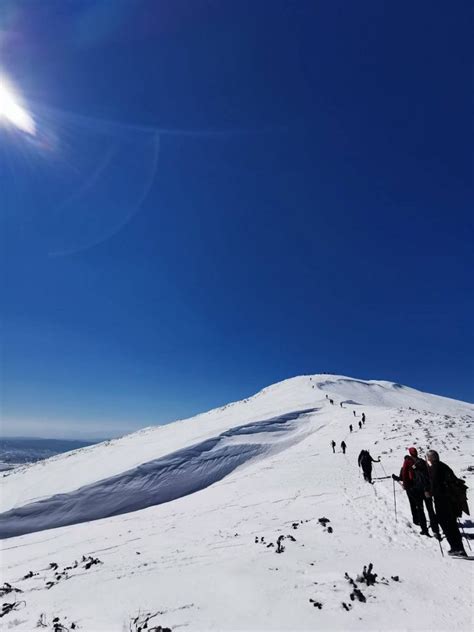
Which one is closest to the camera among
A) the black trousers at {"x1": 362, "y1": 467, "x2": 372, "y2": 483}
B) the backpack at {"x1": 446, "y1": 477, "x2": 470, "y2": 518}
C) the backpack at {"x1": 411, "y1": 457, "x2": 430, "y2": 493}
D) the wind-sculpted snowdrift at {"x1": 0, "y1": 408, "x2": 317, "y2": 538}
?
the backpack at {"x1": 446, "y1": 477, "x2": 470, "y2": 518}

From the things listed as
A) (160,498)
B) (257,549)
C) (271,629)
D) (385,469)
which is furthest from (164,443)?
(271,629)

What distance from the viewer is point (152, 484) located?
1223 inches

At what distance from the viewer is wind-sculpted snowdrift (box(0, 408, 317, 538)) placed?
27609 millimetres

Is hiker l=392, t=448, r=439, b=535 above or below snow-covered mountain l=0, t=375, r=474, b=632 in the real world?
above

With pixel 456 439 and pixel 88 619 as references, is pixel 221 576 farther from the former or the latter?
pixel 456 439

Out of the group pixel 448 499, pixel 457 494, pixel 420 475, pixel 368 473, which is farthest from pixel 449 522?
pixel 368 473

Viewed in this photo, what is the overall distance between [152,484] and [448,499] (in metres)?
29.9

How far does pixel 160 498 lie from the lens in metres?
29.2

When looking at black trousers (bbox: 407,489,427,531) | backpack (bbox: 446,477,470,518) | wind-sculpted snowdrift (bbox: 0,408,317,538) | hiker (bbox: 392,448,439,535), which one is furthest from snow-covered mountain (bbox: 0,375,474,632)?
backpack (bbox: 446,477,470,518)

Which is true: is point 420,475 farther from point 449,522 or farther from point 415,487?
point 449,522

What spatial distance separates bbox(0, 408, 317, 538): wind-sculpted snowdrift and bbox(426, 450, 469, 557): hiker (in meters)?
27.1

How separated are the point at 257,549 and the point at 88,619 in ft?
14.6

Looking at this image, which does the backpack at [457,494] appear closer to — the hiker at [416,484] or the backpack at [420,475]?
the hiker at [416,484]

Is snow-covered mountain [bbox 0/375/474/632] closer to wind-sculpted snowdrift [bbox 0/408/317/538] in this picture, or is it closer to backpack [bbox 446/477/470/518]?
wind-sculpted snowdrift [bbox 0/408/317/538]
